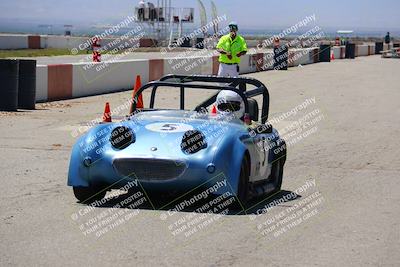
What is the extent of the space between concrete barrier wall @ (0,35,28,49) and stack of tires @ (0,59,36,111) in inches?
1150

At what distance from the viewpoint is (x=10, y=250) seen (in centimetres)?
613

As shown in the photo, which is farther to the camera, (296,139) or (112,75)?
(112,75)

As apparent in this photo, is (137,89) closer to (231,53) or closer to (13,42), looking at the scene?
(231,53)

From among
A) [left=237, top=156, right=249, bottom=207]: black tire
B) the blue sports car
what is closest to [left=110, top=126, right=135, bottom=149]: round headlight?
the blue sports car

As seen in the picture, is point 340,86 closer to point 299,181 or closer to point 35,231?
point 299,181

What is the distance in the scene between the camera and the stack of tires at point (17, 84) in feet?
55.6

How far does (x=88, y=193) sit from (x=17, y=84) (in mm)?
9463

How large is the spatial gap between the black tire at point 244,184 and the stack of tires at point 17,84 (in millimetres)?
9785

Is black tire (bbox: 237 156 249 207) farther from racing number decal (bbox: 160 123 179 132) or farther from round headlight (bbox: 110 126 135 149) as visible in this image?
round headlight (bbox: 110 126 135 149)

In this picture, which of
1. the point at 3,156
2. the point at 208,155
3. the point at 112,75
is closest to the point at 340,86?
the point at 112,75

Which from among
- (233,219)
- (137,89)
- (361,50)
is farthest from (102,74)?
(361,50)

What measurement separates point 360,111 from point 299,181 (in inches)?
381

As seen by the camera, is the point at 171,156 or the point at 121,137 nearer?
the point at 171,156

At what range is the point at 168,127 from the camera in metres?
8.12
